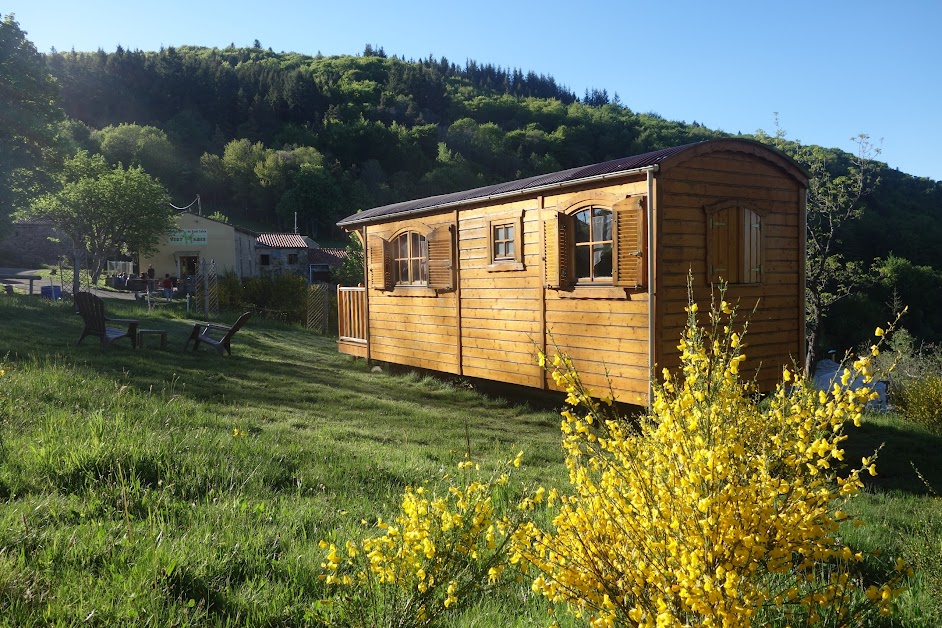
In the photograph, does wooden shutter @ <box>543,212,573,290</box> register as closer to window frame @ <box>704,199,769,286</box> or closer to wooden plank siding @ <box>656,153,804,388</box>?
wooden plank siding @ <box>656,153,804,388</box>

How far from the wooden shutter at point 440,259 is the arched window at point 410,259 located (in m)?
0.22

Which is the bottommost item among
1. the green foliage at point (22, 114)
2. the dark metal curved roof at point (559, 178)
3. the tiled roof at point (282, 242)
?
the dark metal curved roof at point (559, 178)

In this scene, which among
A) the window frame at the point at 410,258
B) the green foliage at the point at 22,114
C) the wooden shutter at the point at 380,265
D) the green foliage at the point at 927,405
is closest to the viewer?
the green foliage at the point at 927,405

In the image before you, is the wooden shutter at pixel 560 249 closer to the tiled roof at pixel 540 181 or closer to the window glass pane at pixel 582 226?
the window glass pane at pixel 582 226

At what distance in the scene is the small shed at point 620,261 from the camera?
766 cm

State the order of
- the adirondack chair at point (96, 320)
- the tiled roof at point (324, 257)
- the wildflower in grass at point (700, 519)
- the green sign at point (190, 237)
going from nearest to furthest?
the wildflower in grass at point (700, 519), the adirondack chair at point (96, 320), the green sign at point (190, 237), the tiled roof at point (324, 257)

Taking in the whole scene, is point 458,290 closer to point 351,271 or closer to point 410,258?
point 410,258

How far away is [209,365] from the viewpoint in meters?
10.2

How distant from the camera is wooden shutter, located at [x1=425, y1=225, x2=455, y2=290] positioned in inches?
419

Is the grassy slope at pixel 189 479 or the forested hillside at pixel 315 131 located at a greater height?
the forested hillside at pixel 315 131

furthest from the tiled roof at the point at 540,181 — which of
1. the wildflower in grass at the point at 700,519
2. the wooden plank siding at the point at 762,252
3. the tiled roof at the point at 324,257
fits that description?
the tiled roof at the point at 324,257

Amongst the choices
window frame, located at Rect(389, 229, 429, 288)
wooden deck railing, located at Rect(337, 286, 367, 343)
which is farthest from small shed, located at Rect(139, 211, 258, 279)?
window frame, located at Rect(389, 229, 429, 288)

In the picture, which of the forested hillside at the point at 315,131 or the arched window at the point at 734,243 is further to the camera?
the forested hillside at the point at 315,131

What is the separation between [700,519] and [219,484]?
9.53 feet
